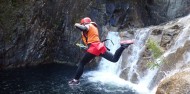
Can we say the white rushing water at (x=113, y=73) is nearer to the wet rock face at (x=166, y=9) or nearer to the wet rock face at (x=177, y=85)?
the wet rock face at (x=166, y=9)

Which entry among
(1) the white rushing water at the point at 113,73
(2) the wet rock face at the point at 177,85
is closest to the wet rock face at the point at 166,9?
(1) the white rushing water at the point at 113,73

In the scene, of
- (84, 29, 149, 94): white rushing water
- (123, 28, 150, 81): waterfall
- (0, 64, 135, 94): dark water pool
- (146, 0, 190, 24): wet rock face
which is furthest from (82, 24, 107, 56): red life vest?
(146, 0, 190, 24): wet rock face

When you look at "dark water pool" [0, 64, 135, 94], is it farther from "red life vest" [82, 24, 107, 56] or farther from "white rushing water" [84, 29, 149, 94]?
"red life vest" [82, 24, 107, 56]

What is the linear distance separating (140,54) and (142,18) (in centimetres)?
634

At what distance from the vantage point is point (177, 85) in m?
9.52

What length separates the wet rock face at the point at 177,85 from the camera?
30.7 ft

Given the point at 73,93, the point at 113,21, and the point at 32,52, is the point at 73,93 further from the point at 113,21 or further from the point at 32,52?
the point at 113,21

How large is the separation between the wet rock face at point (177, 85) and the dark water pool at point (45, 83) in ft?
25.2

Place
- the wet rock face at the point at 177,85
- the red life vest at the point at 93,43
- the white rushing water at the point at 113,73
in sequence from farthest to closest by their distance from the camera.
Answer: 1. the white rushing water at the point at 113,73
2. the red life vest at the point at 93,43
3. the wet rock face at the point at 177,85

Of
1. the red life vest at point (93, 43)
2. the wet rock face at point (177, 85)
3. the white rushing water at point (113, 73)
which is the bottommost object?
the white rushing water at point (113, 73)

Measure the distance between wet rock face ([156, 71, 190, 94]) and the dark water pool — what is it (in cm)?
768

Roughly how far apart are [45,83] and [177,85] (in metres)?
11.0

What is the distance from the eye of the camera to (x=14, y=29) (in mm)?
20953

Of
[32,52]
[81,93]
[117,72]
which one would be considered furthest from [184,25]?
[32,52]
